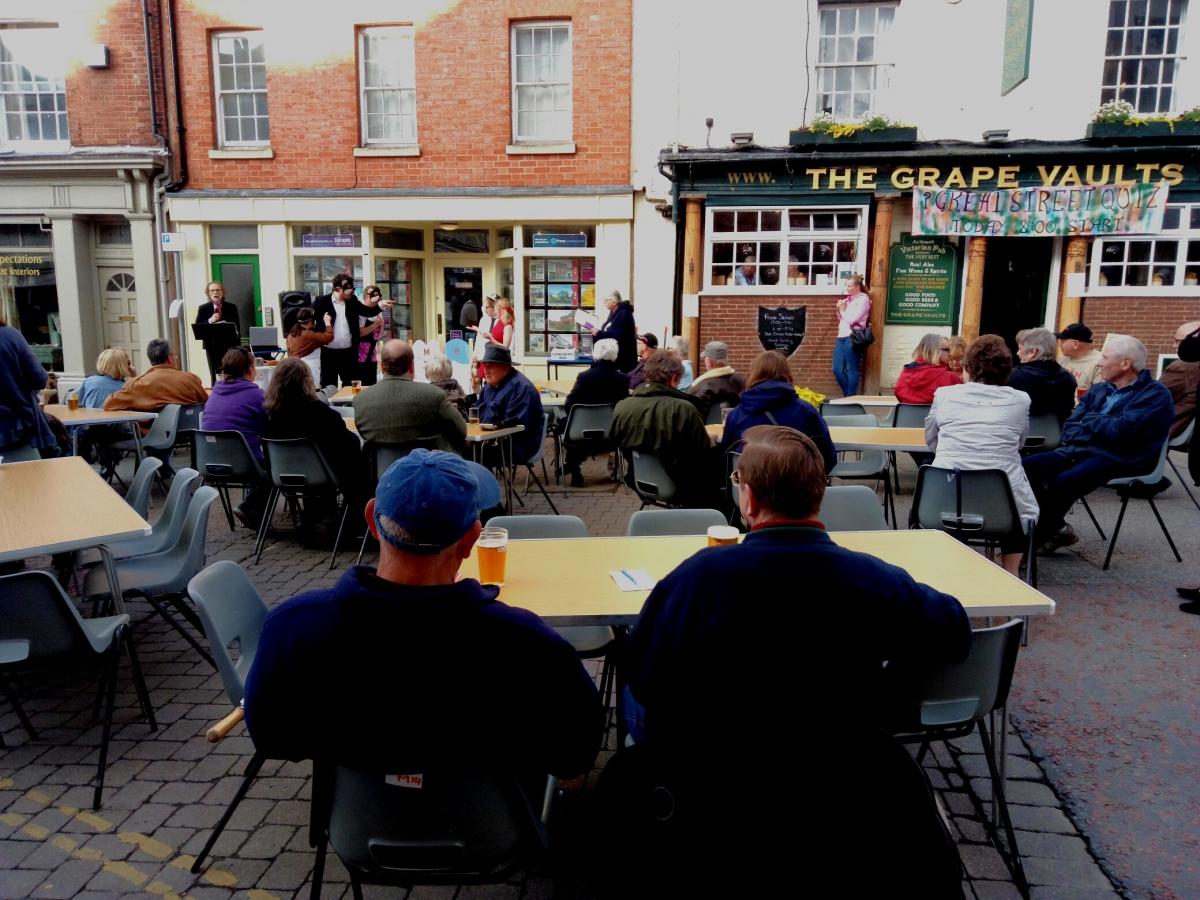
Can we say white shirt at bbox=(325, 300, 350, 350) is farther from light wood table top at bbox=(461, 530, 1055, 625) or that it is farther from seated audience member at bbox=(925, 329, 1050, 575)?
light wood table top at bbox=(461, 530, 1055, 625)

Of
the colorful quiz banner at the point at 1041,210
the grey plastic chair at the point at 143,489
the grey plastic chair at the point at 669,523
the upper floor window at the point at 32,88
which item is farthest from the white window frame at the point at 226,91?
the grey plastic chair at the point at 669,523

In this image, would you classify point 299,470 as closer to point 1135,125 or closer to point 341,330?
point 341,330

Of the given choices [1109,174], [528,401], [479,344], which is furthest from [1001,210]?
[528,401]

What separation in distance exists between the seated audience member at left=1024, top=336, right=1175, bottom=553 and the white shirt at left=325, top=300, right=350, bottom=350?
26.5 feet

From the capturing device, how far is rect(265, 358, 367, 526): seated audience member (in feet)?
19.0

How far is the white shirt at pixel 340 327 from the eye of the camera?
36.2 ft

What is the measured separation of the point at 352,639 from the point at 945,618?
1.30 metres

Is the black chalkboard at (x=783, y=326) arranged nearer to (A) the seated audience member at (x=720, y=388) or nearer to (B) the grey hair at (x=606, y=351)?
(A) the seated audience member at (x=720, y=388)

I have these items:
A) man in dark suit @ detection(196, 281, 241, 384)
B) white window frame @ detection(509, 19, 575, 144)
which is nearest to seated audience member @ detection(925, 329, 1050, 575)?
white window frame @ detection(509, 19, 575, 144)

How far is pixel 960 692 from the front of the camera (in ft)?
8.24

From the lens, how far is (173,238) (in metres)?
13.6

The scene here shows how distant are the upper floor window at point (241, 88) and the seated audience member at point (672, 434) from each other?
10.5 meters

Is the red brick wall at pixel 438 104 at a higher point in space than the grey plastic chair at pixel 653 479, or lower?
higher

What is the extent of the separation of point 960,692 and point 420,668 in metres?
1.58
